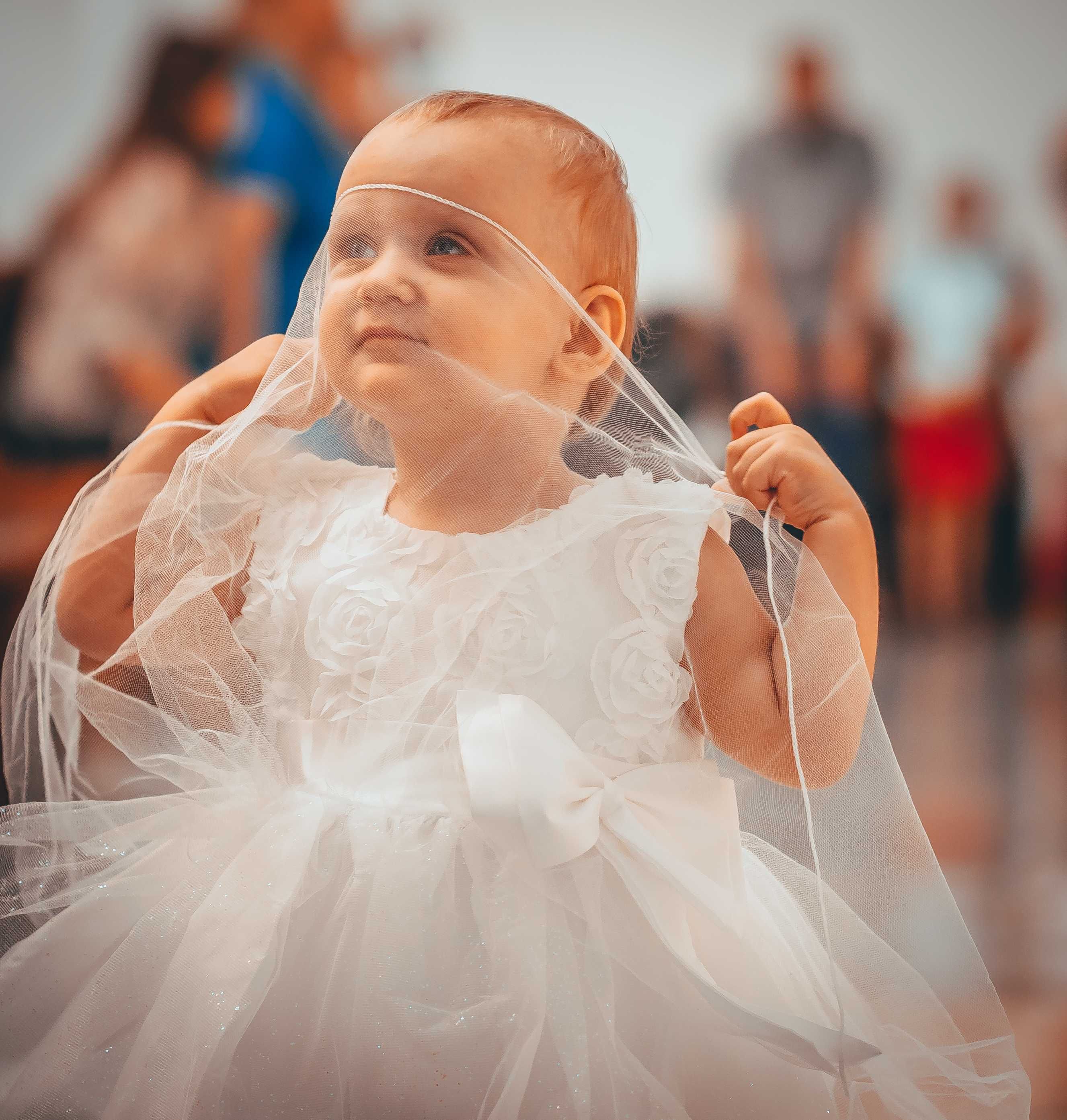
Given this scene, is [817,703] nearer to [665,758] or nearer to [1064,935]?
A: [665,758]

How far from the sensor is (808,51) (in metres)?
2.69

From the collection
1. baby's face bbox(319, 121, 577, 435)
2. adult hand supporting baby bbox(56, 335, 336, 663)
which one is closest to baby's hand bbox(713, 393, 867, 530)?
baby's face bbox(319, 121, 577, 435)

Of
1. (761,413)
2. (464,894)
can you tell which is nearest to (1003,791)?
(761,413)

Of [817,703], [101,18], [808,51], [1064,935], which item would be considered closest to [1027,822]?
[1064,935]

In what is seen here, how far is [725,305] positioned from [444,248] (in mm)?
2139

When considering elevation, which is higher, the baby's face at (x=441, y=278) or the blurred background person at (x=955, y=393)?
the baby's face at (x=441, y=278)

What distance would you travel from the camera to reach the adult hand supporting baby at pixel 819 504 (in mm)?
518

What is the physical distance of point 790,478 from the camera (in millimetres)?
523

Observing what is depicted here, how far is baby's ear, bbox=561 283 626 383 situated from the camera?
53cm

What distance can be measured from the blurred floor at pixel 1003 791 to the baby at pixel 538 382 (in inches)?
15.9

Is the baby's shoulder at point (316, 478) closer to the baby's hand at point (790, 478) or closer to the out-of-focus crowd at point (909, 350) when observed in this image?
the baby's hand at point (790, 478)

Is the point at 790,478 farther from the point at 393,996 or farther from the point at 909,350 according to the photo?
the point at 909,350

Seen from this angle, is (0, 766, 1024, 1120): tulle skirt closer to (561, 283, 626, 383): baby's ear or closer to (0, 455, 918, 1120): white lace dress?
(0, 455, 918, 1120): white lace dress

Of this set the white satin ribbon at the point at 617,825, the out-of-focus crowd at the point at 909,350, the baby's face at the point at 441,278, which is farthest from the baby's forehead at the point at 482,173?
the out-of-focus crowd at the point at 909,350
